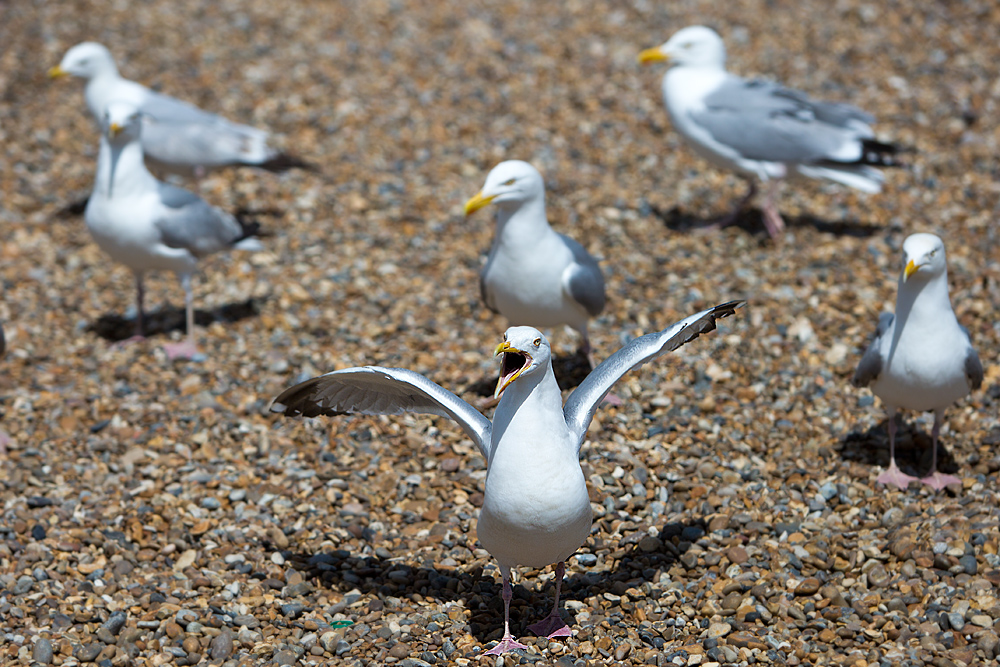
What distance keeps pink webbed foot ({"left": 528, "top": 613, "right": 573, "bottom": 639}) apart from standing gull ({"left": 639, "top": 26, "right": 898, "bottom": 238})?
4460 mm

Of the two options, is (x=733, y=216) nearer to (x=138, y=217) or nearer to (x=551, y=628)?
(x=138, y=217)

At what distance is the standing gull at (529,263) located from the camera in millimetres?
5488

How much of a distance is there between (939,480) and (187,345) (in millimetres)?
4739

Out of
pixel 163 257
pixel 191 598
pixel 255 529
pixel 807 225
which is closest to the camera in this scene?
pixel 191 598

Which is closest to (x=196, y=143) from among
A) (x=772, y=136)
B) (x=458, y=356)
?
(x=458, y=356)

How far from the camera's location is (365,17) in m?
11.1

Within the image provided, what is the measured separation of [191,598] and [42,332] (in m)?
3.39

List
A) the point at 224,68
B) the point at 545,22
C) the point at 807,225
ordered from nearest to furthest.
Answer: the point at 807,225 < the point at 224,68 < the point at 545,22

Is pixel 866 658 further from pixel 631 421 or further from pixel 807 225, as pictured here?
pixel 807 225

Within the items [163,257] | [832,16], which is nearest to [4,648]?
[163,257]

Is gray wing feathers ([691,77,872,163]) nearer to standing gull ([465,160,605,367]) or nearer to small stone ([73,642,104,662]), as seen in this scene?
standing gull ([465,160,605,367])

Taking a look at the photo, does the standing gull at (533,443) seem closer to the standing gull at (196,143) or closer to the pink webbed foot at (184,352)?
the pink webbed foot at (184,352)

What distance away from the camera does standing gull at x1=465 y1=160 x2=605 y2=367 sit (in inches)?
216

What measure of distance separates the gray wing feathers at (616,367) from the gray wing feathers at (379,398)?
0.35 m
